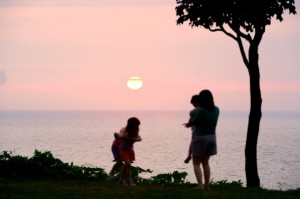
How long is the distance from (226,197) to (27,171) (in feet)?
23.9

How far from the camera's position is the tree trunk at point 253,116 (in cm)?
2247

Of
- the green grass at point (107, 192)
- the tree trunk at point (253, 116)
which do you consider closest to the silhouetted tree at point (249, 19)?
the tree trunk at point (253, 116)

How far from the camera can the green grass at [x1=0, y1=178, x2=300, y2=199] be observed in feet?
48.7

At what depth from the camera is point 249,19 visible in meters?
22.0

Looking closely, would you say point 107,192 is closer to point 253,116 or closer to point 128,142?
point 128,142

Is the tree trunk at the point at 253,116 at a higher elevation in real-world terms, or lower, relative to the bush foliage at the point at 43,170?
higher

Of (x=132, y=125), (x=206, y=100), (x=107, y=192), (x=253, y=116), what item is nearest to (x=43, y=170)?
(x=132, y=125)

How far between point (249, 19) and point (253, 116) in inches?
138

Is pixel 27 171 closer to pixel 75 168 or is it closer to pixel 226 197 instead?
pixel 75 168

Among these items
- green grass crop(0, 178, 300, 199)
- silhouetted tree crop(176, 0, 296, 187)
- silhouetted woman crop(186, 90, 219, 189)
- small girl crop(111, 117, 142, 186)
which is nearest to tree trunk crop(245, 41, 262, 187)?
silhouetted tree crop(176, 0, 296, 187)

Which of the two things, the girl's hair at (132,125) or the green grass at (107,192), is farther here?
the girl's hair at (132,125)

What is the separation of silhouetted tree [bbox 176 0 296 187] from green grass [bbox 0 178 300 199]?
5.71m

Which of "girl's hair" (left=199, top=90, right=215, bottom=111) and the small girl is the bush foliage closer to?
the small girl

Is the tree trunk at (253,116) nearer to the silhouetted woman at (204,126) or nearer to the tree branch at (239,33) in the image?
the tree branch at (239,33)
